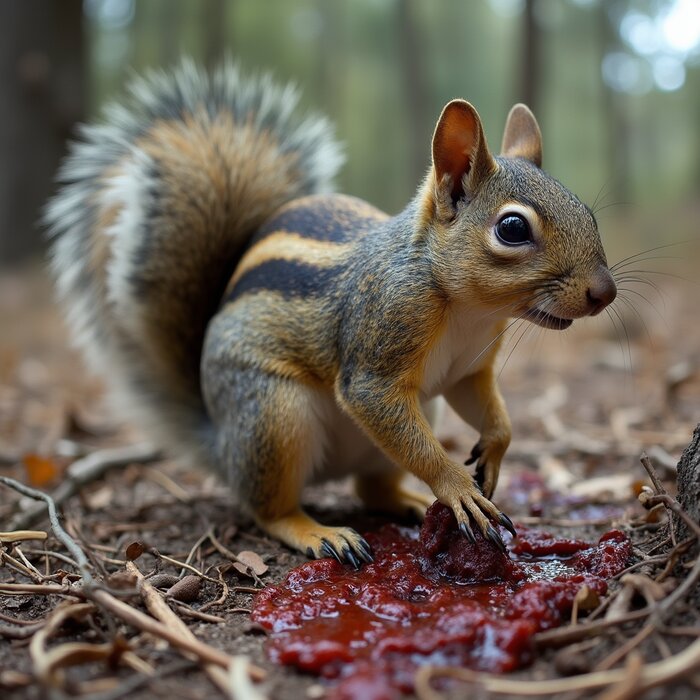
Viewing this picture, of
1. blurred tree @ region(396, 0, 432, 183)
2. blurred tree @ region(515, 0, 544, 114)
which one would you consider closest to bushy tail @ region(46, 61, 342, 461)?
blurred tree @ region(515, 0, 544, 114)

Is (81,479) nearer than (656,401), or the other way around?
(81,479)

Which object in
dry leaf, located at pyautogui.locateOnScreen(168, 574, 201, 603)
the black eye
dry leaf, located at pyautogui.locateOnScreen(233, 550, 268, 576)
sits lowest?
dry leaf, located at pyautogui.locateOnScreen(233, 550, 268, 576)

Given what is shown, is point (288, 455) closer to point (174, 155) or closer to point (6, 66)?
point (174, 155)

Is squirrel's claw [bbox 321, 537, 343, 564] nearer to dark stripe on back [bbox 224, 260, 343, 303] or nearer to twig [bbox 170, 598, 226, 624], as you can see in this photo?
twig [bbox 170, 598, 226, 624]

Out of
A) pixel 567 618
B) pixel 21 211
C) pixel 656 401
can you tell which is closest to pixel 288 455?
pixel 567 618

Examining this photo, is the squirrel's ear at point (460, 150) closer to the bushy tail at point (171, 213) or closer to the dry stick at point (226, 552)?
the bushy tail at point (171, 213)

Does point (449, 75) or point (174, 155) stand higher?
point (449, 75)
